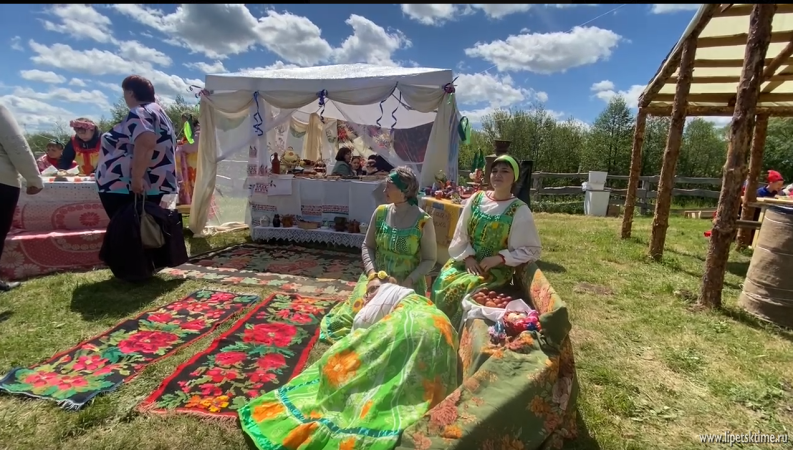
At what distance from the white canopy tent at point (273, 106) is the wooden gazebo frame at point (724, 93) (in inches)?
131

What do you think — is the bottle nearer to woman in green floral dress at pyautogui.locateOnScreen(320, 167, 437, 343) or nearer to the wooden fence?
woman in green floral dress at pyautogui.locateOnScreen(320, 167, 437, 343)

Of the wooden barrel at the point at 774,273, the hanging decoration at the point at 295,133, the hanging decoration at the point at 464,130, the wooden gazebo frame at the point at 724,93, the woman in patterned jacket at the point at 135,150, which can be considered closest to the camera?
the wooden barrel at the point at 774,273

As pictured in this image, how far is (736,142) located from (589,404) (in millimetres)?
3382

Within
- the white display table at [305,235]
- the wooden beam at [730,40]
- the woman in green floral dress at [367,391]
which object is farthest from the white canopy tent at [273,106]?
the woman in green floral dress at [367,391]

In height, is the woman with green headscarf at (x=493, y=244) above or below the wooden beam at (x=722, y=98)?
below

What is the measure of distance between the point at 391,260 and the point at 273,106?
4.76 m

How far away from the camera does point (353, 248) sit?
672cm

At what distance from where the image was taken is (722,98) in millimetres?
7516

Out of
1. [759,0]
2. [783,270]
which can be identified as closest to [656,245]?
[783,270]

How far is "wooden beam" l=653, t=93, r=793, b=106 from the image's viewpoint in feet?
23.8

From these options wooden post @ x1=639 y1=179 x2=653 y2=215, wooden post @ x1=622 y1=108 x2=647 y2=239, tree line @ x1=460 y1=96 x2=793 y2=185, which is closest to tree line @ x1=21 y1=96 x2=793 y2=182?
tree line @ x1=460 y1=96 x2=793 y2=185

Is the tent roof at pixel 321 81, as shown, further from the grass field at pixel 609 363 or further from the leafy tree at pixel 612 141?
the leafy tree at pixel 612 141

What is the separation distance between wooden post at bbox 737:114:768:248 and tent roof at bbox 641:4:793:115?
0.32 metres

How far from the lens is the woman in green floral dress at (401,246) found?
127 inches
